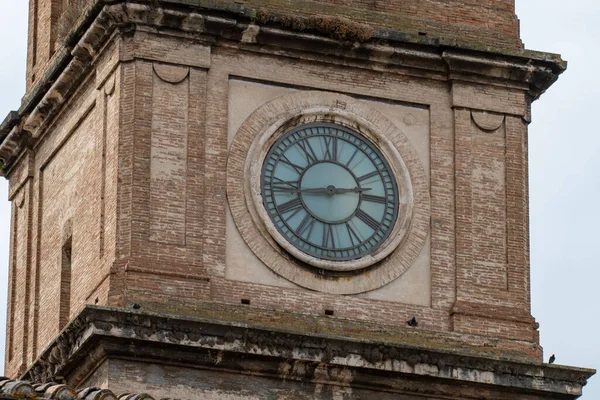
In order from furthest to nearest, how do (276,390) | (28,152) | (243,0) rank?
(28,152) → (243,0) → (276,390)

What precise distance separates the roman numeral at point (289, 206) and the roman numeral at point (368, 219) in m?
0.80

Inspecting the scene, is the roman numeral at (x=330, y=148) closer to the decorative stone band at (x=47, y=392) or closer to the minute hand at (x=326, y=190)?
the minute hand at (x=326, y=190)

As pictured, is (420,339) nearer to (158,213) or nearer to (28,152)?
(158,213)

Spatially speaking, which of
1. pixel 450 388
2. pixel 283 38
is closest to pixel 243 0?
pixel 283 38

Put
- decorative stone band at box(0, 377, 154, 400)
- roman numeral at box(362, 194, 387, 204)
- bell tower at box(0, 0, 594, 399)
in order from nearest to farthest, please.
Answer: decorative stone band at box(0, 377, 154, 400), bell tower at box(0, 0, 594, 399), roman numeral at box(362, 194, 387, 204)

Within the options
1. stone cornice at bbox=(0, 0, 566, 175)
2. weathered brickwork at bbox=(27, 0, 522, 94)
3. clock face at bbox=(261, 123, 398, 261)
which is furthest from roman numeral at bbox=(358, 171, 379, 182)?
weathered brickwork at bbox=(27, 0, 522, 94)

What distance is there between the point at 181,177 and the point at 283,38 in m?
2.49

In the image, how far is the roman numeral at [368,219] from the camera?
35812 mm

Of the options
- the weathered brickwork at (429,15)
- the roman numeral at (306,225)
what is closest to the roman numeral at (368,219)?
the roman numeral at (306,225)

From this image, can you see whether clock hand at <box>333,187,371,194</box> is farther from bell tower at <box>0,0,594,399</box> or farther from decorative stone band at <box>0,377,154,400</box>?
decorative stone band at <box>0,377,154,400</box>

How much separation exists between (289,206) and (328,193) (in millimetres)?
548

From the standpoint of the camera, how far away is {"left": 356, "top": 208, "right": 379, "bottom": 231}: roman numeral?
35.8m

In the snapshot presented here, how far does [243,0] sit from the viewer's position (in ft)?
119

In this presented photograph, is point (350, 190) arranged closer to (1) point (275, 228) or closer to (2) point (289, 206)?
(2) point (289, 206)
